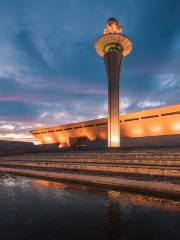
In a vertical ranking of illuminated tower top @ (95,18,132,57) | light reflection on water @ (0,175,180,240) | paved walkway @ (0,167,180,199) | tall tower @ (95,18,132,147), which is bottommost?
light reflection on water @ (0,175,180,240)

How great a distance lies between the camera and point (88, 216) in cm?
546

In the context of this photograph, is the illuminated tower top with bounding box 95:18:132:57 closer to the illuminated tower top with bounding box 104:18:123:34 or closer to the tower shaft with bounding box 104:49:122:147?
the illuminated tower top with bounding box 104:18:123:34

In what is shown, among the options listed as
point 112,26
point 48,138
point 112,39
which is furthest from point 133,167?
point 48,138

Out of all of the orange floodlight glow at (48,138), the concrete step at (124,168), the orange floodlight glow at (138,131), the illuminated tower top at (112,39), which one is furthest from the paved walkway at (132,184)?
the orange floodlight glow at (48,138)

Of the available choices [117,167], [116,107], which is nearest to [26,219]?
[117,167]

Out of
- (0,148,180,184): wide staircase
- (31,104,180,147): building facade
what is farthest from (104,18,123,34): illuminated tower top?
(0,148,180,184): wide staircase

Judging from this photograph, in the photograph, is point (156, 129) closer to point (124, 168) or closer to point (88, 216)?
point (124, 168)

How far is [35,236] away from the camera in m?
4.30

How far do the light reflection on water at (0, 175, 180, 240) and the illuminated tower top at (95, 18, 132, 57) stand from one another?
2888 centimetres

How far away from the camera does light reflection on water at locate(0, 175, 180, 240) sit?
439cm

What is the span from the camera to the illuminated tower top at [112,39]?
31.8 m

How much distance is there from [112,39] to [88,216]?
31100 millimetres

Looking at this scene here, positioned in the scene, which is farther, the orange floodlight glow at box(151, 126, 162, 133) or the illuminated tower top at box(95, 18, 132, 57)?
the orange floodlight glow at box(151, 126, 162, 133)

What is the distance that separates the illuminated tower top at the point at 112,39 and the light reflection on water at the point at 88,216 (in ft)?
94.8
